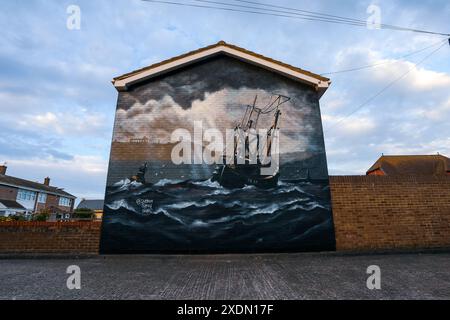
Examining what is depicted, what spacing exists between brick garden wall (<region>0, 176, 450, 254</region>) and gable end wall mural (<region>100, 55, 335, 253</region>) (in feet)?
1.63

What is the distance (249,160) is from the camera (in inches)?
300

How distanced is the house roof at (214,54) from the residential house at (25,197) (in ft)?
62.1

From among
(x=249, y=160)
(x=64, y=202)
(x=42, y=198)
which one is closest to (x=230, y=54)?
(x=249, y=160)

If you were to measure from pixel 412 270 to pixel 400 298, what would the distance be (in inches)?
82.9

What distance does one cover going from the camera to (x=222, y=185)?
7441mm

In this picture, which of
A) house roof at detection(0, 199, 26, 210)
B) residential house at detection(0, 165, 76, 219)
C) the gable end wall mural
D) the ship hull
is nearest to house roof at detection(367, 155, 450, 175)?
the gable end wall mural

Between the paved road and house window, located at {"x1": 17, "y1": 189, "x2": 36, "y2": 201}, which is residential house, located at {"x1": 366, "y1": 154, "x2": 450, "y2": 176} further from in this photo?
house window, located at {"x1": 17, "y1": 189, "x2": 36, "y2": 201}

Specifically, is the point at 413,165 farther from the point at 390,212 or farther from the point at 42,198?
the point at 42,198

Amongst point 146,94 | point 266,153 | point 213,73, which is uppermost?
point 213,73

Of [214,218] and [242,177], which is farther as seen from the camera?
[242,177]

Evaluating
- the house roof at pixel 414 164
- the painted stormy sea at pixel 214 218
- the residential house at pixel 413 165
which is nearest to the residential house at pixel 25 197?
the painted stormy sea at pixel 214 218

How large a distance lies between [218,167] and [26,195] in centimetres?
3382
